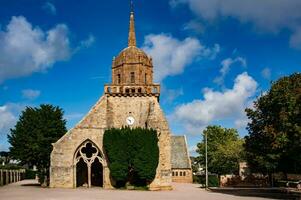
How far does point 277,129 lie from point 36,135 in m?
26.3

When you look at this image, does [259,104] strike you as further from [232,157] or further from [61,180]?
[232,157]

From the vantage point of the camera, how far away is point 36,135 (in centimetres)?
4484

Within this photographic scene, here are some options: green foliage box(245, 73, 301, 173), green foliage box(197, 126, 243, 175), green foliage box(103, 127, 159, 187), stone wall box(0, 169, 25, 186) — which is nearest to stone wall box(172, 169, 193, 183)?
green foliage box(197, 126, 243, 175)

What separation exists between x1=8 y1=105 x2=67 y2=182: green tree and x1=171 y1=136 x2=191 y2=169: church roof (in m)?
25.3

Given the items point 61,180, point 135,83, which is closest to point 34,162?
point 61,180

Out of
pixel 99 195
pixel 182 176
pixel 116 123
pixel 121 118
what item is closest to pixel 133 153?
pixel 116 123

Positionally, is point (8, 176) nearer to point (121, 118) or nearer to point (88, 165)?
point (88, 165)

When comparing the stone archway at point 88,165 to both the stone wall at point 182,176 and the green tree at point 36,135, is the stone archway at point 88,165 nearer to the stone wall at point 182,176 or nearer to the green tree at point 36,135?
the green tree at point 36,135

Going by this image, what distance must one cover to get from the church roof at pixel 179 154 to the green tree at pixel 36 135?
996 inches

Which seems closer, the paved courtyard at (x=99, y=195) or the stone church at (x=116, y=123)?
the paved courtyard at (x=99, y=195)

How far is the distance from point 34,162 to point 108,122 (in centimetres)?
1062

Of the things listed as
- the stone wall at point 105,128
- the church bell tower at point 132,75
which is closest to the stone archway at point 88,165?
the stone wall at point 105,128

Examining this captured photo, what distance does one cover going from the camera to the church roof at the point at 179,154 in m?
66.0

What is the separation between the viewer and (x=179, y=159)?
66.9 meters
